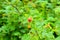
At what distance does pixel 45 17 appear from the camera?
7.50 feet

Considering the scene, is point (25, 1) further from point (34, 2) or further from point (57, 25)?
point (57, 25)

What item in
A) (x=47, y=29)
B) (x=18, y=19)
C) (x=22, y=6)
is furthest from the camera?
(x=22, y=6)

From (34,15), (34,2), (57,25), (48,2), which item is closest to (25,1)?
(34,2)

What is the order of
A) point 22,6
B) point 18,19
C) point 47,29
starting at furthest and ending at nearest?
point 22,6
point 18,19
point 47,29

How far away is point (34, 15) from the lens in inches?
84.2

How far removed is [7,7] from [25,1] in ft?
1.46

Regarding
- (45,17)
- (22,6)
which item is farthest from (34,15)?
(22,6)

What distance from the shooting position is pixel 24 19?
6.90 ft

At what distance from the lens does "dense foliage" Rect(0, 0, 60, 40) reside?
2.01 m

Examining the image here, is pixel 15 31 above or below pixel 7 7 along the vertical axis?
below

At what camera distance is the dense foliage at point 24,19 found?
2.01 m

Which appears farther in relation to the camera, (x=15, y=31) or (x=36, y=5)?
(x=36, y=5)

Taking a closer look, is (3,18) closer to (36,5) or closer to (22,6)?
(22,6)

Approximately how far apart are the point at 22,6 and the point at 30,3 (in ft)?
0.41
